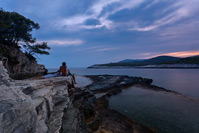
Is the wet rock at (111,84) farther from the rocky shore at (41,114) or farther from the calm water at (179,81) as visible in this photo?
the rocky shore at (41,114)

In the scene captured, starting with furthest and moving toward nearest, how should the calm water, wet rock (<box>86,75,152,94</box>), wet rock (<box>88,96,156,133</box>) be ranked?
1. the calm water
2. wet rock (<box>86,75,152,94</box>)
3. wet rock (<box>88,96,156,133</box>)

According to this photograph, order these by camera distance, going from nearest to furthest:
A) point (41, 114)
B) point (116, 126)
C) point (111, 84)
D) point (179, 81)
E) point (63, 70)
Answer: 1. point (41, 114)
2. point (116, 126)
3. point (63, 70)
4. point (111, 84)
5. point (179, 81)

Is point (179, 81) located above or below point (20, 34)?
below

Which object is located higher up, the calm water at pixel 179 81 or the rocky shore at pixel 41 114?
the rocky shore at pixel 41 114

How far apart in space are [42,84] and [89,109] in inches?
175

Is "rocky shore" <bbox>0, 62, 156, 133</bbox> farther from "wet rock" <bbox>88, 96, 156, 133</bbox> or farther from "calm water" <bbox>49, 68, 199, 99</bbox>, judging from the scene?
"calm water" <bbox>49, 68, 199, 99</bbox>

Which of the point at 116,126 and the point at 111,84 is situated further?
the point at 111,84

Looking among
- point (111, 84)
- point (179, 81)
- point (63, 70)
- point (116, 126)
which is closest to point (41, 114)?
point (116, 126)

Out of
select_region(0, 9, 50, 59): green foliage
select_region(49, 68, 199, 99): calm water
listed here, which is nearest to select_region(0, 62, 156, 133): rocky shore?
select_region(49, 68, 199, 99): calm water

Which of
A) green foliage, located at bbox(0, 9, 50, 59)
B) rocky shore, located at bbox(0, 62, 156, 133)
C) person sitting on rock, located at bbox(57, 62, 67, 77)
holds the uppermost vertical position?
green foliage, located at bbox(0, 9, 50, 59)

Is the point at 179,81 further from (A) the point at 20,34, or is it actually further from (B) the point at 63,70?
(A) the point at 20,34

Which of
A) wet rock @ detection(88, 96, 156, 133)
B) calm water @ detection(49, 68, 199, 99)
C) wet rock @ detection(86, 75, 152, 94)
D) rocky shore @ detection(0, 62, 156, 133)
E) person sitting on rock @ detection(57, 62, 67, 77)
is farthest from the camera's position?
calm water @ detection(49, 68, 199, 99)

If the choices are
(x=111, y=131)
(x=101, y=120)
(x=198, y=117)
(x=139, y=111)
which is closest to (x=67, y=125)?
(x=111, y=131)

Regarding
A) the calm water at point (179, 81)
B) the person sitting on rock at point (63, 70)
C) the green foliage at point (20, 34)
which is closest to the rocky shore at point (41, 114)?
the person sitting on rock at point (63, 70)
